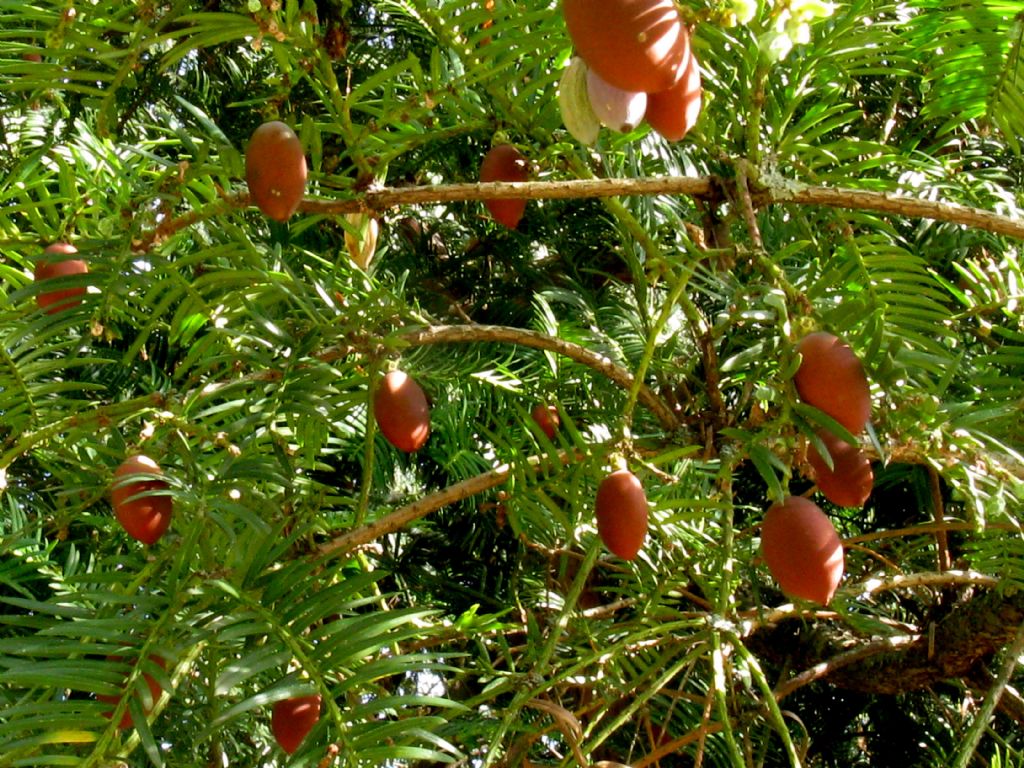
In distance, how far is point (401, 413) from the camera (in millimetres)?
792

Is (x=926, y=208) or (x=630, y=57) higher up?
(x=630, y=57)

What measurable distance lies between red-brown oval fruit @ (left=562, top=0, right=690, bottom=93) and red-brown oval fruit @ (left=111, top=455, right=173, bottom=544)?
0.35 metres

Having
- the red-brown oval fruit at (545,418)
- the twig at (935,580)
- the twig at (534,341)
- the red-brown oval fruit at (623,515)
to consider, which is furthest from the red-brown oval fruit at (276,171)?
the twig at (935,580)

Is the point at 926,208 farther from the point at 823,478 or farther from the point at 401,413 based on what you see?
the point at 401,413

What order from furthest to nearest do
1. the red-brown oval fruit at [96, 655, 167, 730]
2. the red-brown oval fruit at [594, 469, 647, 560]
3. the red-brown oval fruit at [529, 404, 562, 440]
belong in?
1. the red-brown oval fruit at [529, 404, 562, 440]
2. the red-brown oval fruit at [594, 469, 647, 560]
3. the red-brown oval fruit at [96, 655, 167, 730]

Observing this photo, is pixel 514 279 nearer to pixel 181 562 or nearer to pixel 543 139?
pixel 543 139

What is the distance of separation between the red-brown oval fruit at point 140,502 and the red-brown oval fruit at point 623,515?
261 millimetres

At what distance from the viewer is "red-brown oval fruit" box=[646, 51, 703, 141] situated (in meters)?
0.54

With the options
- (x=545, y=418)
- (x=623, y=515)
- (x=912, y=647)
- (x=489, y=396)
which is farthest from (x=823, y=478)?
(x=912, y=647)

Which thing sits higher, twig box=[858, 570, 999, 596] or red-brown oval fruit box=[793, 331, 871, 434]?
red-brown oval fruit box=[793, 331, 871, 434]

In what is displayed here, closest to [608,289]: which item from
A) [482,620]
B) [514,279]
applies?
[514,279]

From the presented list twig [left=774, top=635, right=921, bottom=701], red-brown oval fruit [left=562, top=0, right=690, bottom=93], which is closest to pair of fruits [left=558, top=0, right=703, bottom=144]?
red-brown oval fruit [left=562, top=0, right=690, bottom=93]

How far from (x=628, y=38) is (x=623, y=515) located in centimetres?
31

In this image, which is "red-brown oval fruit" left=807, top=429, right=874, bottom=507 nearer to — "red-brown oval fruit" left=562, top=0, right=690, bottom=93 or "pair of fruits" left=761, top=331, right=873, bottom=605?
"pair of fruits" left=761, top=331, right=873, bottom=605
